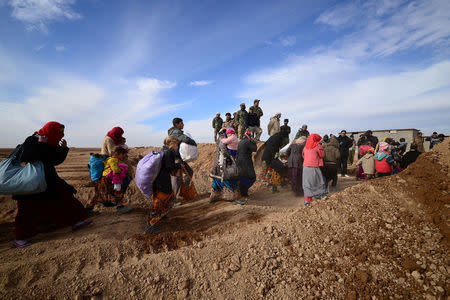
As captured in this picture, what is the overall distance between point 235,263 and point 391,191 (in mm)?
2564

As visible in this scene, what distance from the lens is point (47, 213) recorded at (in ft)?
9.95

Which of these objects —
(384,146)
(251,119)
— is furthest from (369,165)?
(251,119)

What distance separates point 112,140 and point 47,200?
1.65 meters

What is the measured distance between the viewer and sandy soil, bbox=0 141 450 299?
6.40 ft

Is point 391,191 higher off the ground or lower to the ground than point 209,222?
higher

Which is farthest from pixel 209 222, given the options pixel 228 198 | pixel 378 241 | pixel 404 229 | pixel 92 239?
pixel 404 229

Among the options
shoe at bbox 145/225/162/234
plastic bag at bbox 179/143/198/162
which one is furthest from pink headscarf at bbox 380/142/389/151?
shoe at bbox 145/225/162/234

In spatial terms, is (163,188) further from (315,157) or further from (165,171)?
(315,157)

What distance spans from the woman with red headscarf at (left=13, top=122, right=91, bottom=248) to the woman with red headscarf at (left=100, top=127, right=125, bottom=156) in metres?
1.00

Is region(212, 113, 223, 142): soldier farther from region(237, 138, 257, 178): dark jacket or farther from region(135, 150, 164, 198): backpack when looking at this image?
region(135, 150, 164, 198): backpack

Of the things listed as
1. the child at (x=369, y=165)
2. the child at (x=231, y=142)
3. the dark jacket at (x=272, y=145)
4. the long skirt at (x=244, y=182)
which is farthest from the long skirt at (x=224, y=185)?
the child at (x=369, y=165)

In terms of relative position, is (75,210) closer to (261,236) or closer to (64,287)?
(64,287)

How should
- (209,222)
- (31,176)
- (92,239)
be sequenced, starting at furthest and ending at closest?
(209,222), (92,239), (31,176)

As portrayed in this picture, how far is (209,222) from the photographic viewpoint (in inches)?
152
